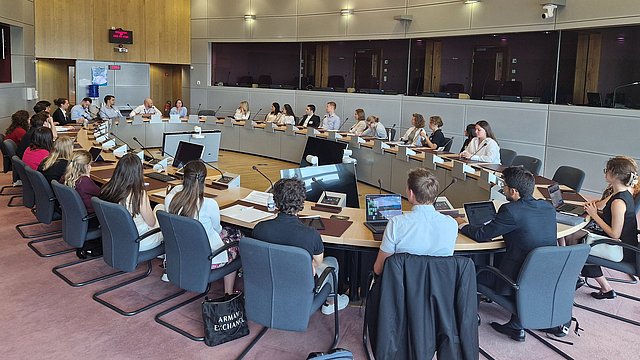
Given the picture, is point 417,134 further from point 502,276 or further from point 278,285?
point 278,285

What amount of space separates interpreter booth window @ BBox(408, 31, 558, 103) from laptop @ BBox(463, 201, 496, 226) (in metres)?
6.19

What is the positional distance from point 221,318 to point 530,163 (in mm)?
4656

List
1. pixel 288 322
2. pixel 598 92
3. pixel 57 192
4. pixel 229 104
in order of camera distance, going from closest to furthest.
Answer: pixel 288 322 → pixel 57 192 → pixel 598 92 → pixel 229 104

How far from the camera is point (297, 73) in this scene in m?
14.1

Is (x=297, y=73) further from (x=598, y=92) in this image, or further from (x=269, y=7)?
(x=598, y=92)

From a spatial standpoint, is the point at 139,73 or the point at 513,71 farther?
the point at 139,73

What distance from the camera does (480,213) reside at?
3746mm

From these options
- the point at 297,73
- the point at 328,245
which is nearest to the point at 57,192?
the point at 328,245

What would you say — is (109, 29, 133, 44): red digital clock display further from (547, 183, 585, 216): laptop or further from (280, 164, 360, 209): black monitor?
(547, 183, 585, 216): laptop

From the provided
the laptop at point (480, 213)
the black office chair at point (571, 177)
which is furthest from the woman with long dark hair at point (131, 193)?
the black office chair at point (571, 177)

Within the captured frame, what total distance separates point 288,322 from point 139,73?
13401 millimetres

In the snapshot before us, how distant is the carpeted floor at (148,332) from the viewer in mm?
3357

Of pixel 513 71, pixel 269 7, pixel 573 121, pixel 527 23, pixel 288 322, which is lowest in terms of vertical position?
pixel 288 322

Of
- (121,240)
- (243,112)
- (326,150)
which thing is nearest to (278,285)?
(121,240)
